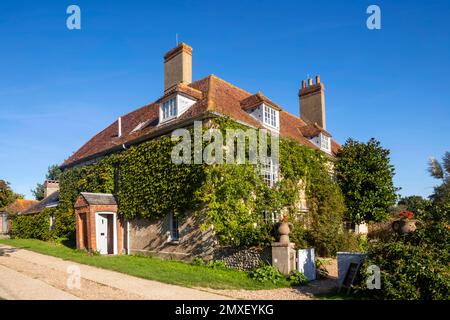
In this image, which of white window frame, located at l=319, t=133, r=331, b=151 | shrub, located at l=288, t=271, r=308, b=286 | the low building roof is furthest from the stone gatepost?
white window frame, located at l=319, t=133, r=331, b=151

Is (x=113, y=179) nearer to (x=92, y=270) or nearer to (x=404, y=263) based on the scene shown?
(x=92, y=270)

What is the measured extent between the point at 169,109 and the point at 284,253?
9.56 m

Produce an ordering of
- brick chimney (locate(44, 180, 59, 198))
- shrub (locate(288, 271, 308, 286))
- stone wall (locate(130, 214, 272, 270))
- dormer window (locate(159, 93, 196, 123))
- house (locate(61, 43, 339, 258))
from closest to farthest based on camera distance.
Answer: shrub (locate(288, 271, 308, 286)) → stone wall (locate(130, 214, 272, 270)) → house (locate(61, 43, 339, 258)) → dormer window (locate(159, 93, 196, 123)) → brick chimney (locate(44, 180, 59, 198))

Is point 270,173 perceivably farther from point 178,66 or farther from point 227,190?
point 178,66

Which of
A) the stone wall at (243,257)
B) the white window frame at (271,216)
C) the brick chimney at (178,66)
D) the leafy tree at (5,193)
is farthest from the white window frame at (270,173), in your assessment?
the leafy tree at (5,193)

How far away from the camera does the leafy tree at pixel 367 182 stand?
73.4ft

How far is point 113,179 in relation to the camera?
20078mm

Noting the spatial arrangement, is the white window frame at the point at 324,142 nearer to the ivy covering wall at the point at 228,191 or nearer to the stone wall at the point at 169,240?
the ivy covering wall at the point at 228,191

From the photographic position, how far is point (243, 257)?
13188 mm

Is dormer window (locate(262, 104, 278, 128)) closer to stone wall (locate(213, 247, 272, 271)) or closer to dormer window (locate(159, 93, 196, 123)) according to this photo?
dormer window (locate(159, 93, 196, 123))

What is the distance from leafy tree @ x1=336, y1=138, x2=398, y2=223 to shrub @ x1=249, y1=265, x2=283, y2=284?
40.5 ft

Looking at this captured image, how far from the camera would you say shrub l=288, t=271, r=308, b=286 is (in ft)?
37.2
